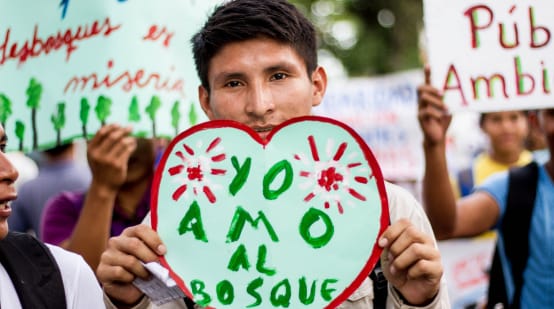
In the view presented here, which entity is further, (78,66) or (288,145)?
(78,66)

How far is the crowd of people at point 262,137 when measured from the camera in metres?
1.68

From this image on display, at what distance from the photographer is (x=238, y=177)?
174 cm

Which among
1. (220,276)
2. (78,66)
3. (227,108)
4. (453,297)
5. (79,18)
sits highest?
(79,18)

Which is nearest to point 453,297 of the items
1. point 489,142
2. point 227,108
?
point 489,142

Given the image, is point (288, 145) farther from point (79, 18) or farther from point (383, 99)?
point (383, 99)

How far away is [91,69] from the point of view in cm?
279

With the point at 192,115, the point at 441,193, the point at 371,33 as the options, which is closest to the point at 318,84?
the point at 441,193

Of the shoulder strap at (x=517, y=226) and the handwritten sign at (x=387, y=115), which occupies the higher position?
the handwritten sign at (x=387, y=115)

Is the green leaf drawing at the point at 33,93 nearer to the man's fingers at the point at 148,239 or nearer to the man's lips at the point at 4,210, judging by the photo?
the man's lips at the point at 4,210

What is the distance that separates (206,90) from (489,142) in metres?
3.68

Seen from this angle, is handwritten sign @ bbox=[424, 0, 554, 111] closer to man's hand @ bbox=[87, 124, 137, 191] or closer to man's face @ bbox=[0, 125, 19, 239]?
man's hand @ bbox=[87, 124, 137, 191]

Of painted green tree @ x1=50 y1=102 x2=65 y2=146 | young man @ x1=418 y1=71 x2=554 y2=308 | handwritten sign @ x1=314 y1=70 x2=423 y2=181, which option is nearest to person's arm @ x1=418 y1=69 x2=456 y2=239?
young man @ x1=418 y1=71 x2=554 y2=308

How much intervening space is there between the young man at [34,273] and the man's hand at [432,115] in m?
1.28

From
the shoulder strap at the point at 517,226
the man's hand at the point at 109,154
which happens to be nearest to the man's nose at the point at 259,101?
the man's hand at the point at 109,154
